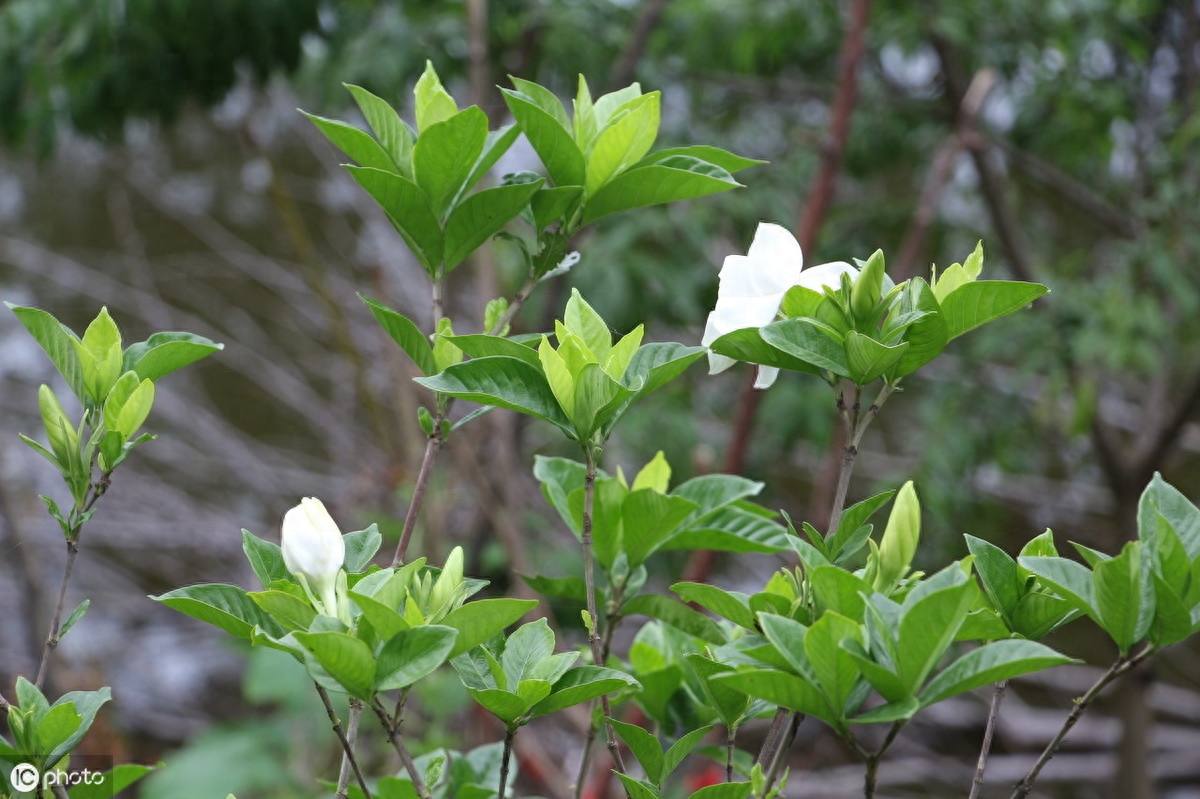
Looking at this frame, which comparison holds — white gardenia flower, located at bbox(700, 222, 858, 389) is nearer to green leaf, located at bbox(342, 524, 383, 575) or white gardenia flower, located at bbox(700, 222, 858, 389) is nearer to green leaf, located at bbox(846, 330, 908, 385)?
green leaf, located at bbox(846, 330, 908, 385)

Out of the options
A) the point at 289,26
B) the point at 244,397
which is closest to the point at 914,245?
the point at 289,26

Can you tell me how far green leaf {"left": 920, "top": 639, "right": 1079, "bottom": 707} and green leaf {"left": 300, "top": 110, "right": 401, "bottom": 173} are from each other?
29 cm

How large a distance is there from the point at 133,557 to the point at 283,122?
127 centimetres

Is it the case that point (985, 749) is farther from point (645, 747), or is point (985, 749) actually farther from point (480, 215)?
point (480, 215)

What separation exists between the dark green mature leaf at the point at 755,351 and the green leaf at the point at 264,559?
19 cm

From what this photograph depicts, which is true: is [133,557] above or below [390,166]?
below

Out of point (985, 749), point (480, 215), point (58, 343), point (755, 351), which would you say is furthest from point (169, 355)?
point (985, 749)

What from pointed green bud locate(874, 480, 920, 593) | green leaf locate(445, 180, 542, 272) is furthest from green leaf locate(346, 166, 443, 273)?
pointed green bud locate(874, 480, 920, 593)

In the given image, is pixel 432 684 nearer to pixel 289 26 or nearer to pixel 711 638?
pixel 289 26

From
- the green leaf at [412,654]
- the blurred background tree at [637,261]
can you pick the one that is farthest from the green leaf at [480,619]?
the blurred background tree at [637,261]

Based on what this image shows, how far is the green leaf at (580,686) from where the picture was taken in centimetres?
36

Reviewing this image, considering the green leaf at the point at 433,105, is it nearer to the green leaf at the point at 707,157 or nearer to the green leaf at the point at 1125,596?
the green leaf at the point at 707,157

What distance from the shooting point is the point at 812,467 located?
2.36 metres

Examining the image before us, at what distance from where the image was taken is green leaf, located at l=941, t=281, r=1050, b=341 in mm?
370
